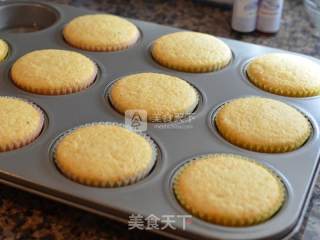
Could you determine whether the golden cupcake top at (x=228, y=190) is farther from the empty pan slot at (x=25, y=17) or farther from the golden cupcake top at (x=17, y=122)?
the empty pan slot at (x=25, y=17)

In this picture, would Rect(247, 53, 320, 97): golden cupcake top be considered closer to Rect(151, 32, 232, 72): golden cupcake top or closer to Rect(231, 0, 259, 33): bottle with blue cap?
Rect(151, 32, 232, 72): golden cupcake top

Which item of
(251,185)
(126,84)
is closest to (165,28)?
(126,84)

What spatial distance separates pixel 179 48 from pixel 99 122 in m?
0.32

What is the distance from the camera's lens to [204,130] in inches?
36.8

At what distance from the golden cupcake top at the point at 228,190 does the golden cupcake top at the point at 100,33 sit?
0.45m

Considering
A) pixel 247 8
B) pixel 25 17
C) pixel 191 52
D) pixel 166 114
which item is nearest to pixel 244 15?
pixel 247 8

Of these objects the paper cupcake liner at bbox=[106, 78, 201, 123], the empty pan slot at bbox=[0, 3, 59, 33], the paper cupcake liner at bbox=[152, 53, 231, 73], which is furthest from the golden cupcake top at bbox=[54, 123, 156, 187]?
the empty pan slot at bbox=[0, 3, 59, 33]

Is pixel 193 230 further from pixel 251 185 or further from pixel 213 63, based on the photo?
pixel 213 63

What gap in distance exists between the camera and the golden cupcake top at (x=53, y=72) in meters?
1.03

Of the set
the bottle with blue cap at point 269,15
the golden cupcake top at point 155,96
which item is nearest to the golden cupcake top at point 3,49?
the golden cupcake top at point 155,96

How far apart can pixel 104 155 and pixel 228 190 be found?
22 centimetres

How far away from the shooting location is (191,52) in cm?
115

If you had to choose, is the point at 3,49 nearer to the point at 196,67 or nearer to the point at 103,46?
the point at 103,46

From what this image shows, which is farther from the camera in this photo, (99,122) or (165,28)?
(165,28)
